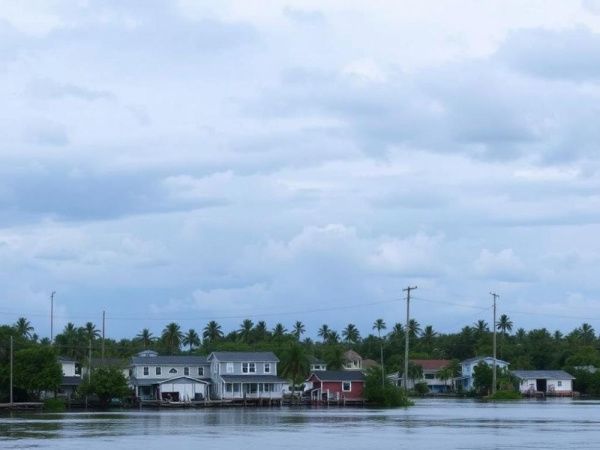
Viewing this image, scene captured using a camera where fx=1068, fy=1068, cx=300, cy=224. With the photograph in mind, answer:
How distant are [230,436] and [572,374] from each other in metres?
121

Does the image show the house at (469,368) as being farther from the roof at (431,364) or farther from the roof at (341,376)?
the roof at (341,376)

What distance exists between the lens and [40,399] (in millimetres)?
115062

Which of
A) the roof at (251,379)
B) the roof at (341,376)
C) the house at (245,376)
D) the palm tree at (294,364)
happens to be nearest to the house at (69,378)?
the house at (245,376)

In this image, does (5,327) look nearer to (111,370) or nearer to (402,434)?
(111,370)

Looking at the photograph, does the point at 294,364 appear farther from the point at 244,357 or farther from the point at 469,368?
the point at 469,368

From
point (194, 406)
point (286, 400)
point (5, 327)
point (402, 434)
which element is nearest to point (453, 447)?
point (402, 434)

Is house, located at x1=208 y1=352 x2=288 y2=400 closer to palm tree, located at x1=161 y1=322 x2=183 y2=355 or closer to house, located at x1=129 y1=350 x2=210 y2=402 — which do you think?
house, located at x1=129 y1=350 x2=210 y2=402

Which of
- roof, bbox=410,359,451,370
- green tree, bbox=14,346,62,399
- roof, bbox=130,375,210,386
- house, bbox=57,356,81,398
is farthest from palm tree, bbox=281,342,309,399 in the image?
roof, bbox=410,359,451,370

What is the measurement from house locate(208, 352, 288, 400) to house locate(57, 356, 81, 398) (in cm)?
1586

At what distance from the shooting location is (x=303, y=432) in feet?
214

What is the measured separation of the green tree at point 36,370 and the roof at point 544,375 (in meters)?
80.8

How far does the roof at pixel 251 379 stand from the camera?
121875 mm

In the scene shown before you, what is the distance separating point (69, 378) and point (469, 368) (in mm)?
73854

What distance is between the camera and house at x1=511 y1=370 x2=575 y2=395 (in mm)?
166500
